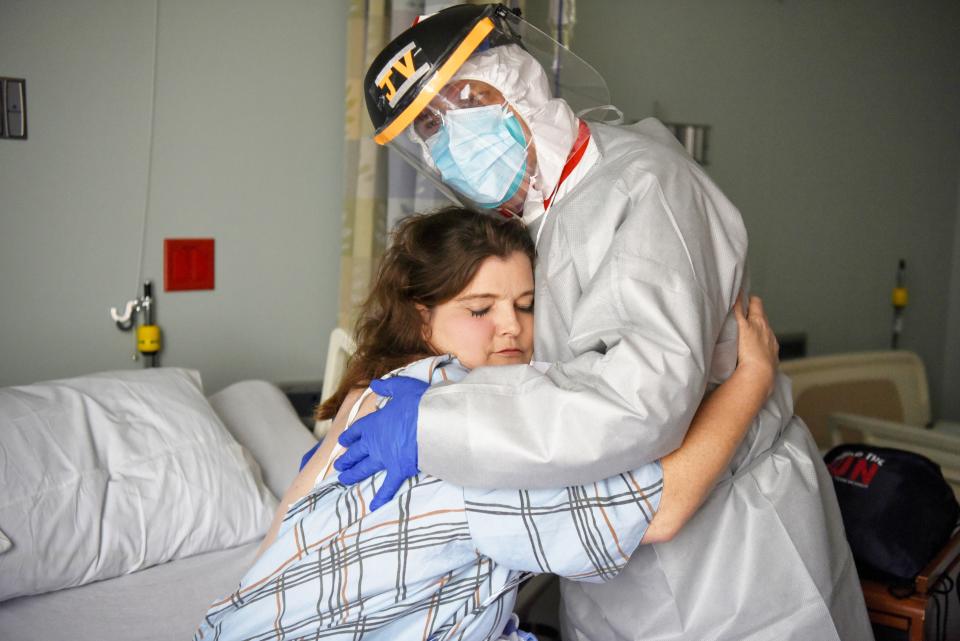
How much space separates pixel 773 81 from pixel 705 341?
8.91 feet

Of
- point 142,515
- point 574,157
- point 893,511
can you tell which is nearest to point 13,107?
point 142,515

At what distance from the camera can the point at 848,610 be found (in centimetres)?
137

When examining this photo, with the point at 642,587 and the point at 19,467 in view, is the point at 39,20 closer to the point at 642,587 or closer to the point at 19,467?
the point at 19,467

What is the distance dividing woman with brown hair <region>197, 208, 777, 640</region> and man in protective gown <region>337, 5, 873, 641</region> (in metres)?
0.06

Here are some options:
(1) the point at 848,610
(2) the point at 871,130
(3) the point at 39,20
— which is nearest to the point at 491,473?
(1) the point at 848,610

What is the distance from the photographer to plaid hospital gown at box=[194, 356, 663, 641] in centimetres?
113

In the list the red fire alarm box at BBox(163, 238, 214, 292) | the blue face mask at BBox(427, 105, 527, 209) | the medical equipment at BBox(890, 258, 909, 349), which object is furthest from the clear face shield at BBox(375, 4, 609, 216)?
the medical equipment at BBox(890, 258, 909, 349)

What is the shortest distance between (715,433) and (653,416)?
0.22 meters

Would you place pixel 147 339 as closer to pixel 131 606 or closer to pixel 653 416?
pixel 131 606

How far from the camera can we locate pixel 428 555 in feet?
3.81

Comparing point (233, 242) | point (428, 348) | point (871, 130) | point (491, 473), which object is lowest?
point (491, 473)

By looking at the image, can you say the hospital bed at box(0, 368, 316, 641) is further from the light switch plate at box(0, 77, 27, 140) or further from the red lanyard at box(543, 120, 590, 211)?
the red lanyard at box(543, 120, 590, 211)

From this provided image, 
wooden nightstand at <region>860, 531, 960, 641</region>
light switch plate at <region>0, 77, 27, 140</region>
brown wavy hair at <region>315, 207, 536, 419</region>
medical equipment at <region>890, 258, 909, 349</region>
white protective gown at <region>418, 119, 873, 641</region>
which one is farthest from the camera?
medical equipment at <region>890, 258, 909, 349</region>

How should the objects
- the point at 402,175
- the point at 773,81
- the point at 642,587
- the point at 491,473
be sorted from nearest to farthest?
the point at 491,473
the point at 642,587
the point at 402,175
the point at 773,81
